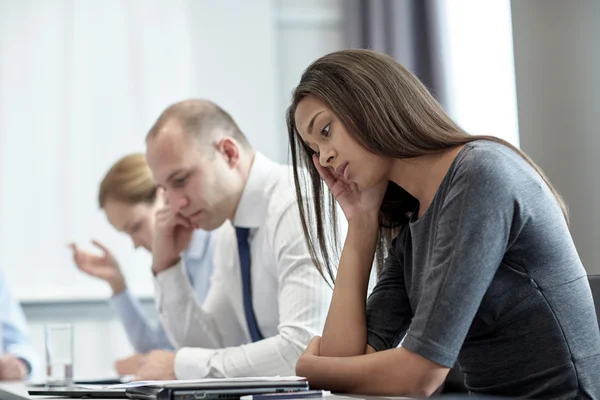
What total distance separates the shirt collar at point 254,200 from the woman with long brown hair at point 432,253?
60 centimetres

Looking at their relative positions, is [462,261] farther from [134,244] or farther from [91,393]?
[134,244]

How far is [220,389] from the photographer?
3.68 feet

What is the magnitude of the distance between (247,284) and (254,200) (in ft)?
0.77

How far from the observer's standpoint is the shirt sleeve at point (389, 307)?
5.09ft

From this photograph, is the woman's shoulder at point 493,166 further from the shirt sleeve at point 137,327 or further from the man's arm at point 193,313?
the shirt sleeve at point 137,327

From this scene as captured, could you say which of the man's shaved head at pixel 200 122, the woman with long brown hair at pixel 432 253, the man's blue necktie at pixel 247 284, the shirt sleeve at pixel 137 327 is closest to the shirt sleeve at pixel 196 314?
the man's blue necktie at pixel 247 284

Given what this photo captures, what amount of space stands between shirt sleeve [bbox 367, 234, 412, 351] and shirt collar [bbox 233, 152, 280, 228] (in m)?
0.71

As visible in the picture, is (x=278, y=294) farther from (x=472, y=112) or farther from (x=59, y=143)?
(x=59, y=143)

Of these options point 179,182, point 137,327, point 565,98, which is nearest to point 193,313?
point 179,182

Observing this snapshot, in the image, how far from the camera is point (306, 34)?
13.6ft

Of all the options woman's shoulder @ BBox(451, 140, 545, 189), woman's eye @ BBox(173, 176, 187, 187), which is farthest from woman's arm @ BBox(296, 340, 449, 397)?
woman's eye @ BBox(173, 176, 187, 187)

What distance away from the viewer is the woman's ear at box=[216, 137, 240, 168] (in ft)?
7.61

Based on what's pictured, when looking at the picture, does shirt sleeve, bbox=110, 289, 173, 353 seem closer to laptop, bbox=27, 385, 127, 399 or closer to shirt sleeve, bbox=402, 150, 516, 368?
laptop, bbox=27, 385, 127, 399

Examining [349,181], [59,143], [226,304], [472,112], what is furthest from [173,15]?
[349,181]
